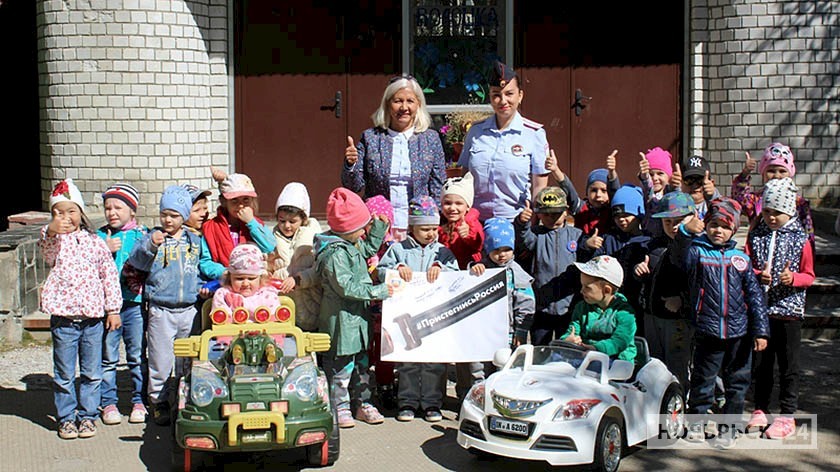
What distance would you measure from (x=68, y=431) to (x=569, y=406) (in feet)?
10.4

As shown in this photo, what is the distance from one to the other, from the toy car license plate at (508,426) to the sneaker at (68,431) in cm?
270

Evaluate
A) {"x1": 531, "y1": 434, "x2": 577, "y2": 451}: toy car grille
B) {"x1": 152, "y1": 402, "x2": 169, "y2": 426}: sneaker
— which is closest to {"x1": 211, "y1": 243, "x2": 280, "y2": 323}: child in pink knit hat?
{"x1": 152, "y1": 402, "x2": 169, "y2": 426}: sneaker

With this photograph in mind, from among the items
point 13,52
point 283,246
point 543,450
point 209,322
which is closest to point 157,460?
point 209,322

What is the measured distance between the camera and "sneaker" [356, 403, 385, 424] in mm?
6992

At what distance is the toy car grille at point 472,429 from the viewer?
604cm

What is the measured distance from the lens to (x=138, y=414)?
708cm

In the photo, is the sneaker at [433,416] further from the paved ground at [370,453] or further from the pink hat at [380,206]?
the pink hat at [380,206]

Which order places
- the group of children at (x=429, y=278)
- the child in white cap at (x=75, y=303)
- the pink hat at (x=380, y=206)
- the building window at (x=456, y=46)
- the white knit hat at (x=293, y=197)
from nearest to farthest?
1. the group of children at (x=429, y=278)
2. the child in white cap at (x=75, y=303)
3. the white knit hat at (x=293, y=197)
4. the pink hat at (x=380, y=206)
5. the building window at (x=456, y=46)

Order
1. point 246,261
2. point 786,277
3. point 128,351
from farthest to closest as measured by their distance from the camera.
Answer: point 128,351, point 786,277, point 246,261

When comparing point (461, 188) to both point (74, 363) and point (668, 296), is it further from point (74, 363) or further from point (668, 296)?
point (74, 363)

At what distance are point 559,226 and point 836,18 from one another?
20.8 ft

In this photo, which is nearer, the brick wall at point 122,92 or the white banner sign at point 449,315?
the white banner sign at point 449,315

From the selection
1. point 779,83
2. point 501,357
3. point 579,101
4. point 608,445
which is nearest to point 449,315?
point 501,357

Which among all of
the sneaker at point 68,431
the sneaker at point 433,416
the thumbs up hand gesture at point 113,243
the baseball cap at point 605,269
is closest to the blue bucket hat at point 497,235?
the baseball cap at point 605,269
